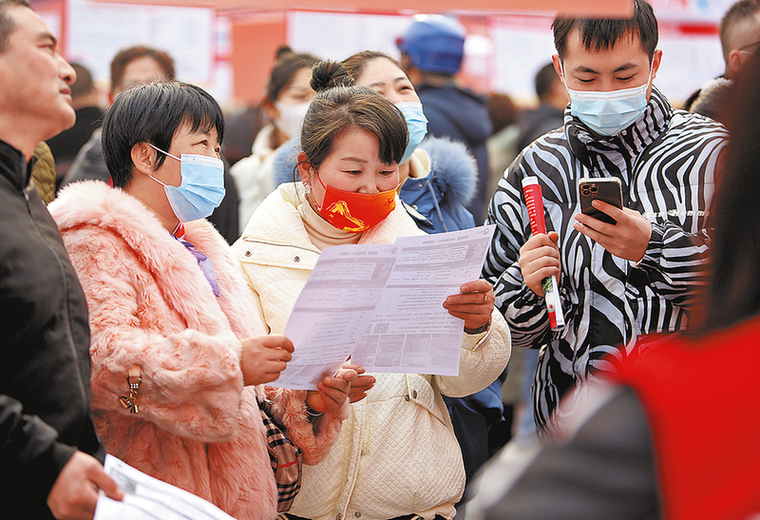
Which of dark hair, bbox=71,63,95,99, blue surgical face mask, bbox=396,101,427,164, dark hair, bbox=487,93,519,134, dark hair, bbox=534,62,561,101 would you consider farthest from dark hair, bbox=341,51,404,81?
dark hair, bbox=487,93,519,134

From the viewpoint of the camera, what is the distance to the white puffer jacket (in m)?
2.21

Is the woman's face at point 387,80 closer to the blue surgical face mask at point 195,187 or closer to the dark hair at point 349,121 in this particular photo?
the dark hair at point 349,121

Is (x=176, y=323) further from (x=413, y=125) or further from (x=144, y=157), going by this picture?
(x=413, y=125)

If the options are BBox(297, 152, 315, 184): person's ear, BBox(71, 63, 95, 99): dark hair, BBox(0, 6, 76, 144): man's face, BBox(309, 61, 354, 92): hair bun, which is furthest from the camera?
BBox(71, 63, 95, 99): dark hair

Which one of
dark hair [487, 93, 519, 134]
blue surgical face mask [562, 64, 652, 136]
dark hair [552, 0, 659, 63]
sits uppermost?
dark hair [552, 0, 659, 63]

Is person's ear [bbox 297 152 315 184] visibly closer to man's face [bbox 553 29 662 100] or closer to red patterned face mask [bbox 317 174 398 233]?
red patterned face mask [bbox 317 174 398 233]

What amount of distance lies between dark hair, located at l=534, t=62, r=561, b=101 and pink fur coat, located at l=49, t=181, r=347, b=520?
4.38 m

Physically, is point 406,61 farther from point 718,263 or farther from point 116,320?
point 718,263

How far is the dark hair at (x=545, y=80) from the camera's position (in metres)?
5.82

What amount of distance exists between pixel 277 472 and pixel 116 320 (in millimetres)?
643

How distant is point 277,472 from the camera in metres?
2.05

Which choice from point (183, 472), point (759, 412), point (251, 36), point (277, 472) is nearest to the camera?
point (759, 412)

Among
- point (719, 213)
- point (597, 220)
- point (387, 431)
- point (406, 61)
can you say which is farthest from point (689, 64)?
point (719, 213)

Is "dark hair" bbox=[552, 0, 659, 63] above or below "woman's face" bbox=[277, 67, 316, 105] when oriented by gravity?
above
